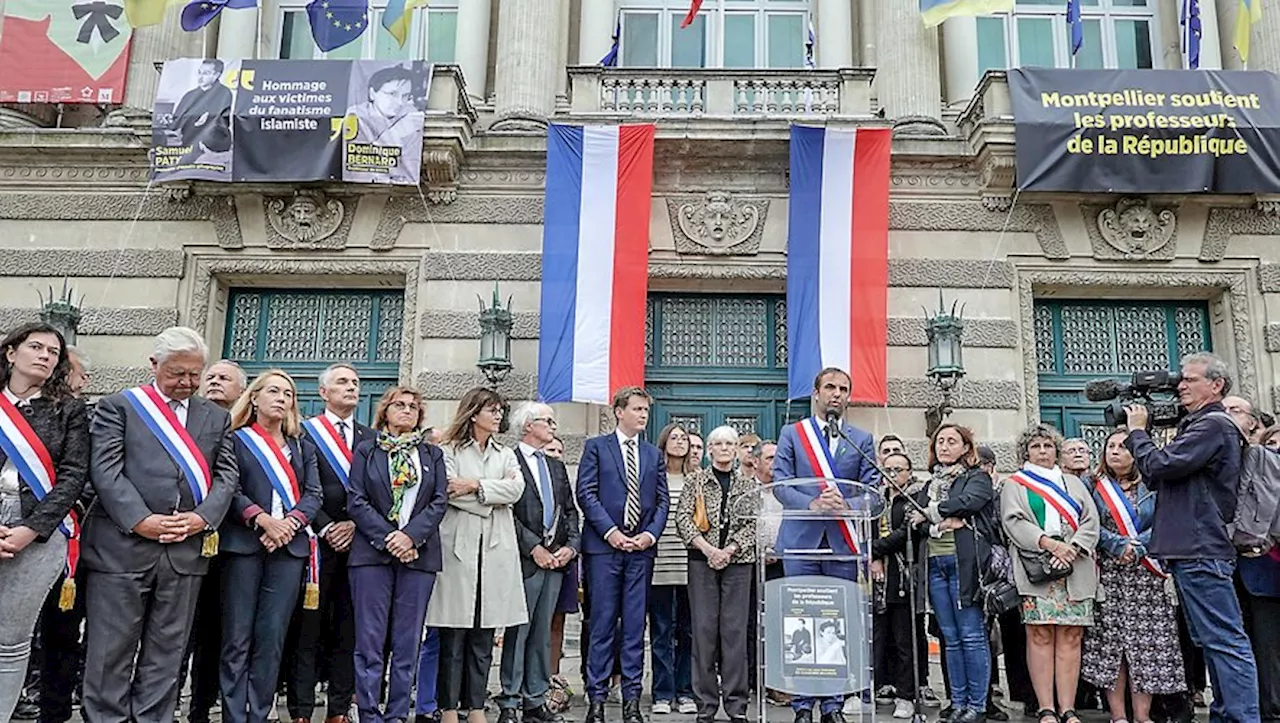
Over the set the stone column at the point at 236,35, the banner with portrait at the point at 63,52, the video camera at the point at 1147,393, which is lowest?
the video camera at the point at 1147,393

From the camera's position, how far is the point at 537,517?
22.8 ft

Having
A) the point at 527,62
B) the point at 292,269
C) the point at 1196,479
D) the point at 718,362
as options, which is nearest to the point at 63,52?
the point at 292,269

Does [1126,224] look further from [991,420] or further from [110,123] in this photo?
[110,123]

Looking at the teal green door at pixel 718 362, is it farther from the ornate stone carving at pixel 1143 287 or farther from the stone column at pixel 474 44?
the stone column at pixel 474 44

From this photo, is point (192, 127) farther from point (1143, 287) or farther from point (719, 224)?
point (1143, 287)

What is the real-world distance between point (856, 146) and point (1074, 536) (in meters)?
6.73

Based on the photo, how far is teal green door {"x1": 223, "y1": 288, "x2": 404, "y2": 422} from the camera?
12.7 m

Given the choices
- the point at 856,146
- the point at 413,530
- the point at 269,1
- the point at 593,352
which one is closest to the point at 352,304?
the point at 593,352

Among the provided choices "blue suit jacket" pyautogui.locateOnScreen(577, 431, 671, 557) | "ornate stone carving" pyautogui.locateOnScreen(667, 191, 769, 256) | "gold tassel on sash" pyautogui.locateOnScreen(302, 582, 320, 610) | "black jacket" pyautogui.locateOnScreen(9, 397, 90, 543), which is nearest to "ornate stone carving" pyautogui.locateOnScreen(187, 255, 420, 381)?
"ornate stone carving" pyautogui.locateOnScreen(667, 191, 769, 256)

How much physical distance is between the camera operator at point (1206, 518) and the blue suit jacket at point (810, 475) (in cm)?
166

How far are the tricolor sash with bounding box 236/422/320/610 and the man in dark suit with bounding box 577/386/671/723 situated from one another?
1.92m

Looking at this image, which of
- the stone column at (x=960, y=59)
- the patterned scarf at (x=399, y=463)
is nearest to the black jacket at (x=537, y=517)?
the patterned scarf at (x=399, y=463)

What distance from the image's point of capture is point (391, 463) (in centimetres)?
606

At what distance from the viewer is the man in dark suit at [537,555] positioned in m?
6.64
